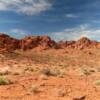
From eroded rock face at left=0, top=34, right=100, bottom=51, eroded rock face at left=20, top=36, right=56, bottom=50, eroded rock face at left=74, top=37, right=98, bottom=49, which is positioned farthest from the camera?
eroded rock face at left=74, top=37, right=98, bottom=49

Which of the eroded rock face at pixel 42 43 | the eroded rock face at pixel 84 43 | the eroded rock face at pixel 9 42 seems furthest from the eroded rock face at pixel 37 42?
the eroded rock face at pixel 84 43

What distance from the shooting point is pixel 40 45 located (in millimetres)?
95438

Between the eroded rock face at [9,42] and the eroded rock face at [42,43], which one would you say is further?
the eroded rock face at [42,43]

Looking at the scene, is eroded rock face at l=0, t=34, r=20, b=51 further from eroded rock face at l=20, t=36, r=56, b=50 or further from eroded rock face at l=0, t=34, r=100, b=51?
eroded rock face at l=20, t=36, r=56, b=50

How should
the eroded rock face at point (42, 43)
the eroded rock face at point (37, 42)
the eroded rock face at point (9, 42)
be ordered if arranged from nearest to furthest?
the eroded rock face at point (9, 42), the eroded rock face at point (42, 43), the eroded rock face at point (37, 42)

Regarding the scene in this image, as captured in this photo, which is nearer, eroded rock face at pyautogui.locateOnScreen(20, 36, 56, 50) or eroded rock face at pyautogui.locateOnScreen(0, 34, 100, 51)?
eroded rock face at pyautogui.locateOnScreen(0, 34, 100, 51)

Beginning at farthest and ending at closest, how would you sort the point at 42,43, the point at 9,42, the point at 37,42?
the point at 37,42
the point at 42,43
the point at 9,42

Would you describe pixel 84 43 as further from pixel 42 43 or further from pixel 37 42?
pixel 37 42

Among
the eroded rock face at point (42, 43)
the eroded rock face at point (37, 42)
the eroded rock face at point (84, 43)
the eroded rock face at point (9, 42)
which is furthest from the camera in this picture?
the eroded rock face at point (84, 43)

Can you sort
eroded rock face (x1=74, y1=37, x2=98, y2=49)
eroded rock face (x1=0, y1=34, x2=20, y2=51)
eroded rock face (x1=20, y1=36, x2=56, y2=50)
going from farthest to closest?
eroded rock face (x1=74, y1=37, x2=98, y2=49) → eroded rock face (x1=20, y1=36, x2=56, y2=50) → eroded rock face (x1=0, y1=34, x2=20, y2=51)

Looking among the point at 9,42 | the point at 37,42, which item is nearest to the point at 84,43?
the point at 37,42

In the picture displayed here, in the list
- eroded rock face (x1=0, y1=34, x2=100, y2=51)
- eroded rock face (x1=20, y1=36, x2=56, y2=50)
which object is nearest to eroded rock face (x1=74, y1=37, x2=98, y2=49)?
eroded rock face (x1=0, y1=34, x2=100, y2=51)

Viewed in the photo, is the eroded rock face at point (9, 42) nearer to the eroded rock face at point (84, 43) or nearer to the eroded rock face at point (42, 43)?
the eroded rock face at point (42, 43)

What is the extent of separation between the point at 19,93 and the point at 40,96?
1.17m
